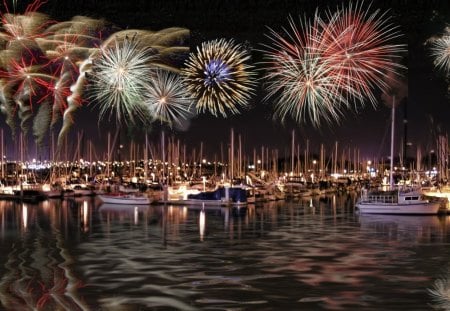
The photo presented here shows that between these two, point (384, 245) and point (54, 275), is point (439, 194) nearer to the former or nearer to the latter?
point (384, 245)

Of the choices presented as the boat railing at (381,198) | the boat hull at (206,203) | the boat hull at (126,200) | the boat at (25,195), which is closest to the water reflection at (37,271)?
the boat hull at (206,203)

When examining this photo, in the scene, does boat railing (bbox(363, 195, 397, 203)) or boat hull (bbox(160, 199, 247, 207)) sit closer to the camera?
boat railing (bbox(363, 195, 397, 203))

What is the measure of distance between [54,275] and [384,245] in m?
12.1

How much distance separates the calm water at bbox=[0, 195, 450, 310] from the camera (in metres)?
15.0

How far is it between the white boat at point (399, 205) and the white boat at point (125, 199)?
1599 cm

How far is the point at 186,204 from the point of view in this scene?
5088 centimetres

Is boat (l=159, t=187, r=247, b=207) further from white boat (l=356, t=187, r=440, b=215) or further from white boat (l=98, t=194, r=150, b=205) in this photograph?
white boat (l=356, t=187, r=440, b=215)

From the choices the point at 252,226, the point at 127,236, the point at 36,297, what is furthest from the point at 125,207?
the point at 36,297

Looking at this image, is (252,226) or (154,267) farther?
(252,226)

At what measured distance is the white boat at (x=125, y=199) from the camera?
5150cm

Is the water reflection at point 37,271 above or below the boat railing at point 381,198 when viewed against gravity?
below

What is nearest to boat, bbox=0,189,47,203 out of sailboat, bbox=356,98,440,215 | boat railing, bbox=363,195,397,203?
boat railing, bbox=363,195,397,203

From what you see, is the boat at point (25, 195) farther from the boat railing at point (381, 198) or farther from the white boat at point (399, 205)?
the white boat at point (399, 205)

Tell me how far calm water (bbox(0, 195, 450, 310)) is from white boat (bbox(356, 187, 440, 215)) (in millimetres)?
6768
